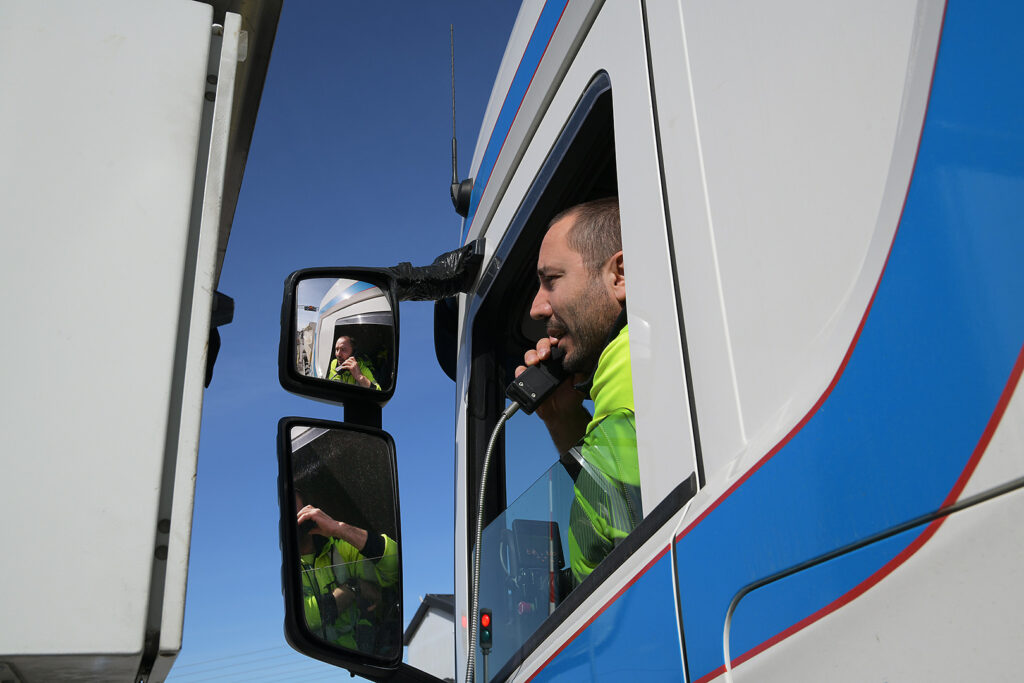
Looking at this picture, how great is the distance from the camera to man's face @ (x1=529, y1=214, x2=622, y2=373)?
188 cm

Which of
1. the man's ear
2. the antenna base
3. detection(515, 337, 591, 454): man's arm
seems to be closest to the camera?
the man's ear

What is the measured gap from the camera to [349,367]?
201cm

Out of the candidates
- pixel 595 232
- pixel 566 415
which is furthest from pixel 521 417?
pixel 595 232

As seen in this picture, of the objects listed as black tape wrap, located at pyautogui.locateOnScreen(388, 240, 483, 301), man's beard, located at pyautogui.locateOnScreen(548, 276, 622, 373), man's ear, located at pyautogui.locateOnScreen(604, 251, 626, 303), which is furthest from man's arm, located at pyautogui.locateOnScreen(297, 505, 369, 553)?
black tape wrap, located at pyautogui.locateOnScreen(388, 240, 483, 301)

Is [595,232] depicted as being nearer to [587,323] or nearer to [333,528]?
[587,323]

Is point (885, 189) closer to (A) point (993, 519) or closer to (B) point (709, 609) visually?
(A) point (993, 519)

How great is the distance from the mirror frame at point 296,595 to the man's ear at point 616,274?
0.67 m

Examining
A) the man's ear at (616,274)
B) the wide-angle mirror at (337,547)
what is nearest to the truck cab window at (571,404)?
the man's ear at (616,274)

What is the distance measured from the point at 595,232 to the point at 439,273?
0.80 m

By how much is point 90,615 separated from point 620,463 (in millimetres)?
869

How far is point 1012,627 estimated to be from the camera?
626mm

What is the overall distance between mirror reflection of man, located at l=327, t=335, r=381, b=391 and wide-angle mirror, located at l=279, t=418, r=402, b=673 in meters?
0.19

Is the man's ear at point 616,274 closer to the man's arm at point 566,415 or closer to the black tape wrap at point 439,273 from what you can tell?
the man's arm at point 566,415

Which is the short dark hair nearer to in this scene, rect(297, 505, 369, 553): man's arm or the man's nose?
the man's nose
